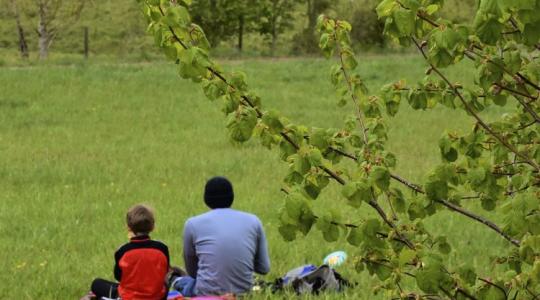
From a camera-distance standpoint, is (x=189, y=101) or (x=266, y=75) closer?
(x=189, y=101)

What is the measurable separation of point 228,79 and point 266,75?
70.6 ft

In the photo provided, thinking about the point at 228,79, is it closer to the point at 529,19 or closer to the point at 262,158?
the point at 529,19

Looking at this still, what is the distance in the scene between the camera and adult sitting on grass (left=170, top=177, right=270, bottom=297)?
650cm

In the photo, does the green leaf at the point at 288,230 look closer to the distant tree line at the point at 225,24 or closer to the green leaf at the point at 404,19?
the green leaf at the point at 404,19

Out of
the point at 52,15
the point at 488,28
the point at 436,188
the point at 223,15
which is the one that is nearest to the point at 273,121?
the point at 436,188

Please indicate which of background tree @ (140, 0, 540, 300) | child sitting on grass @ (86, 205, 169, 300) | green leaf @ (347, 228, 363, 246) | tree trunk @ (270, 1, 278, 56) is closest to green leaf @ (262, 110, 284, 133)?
background tree @ (140, 0, 540, 300)

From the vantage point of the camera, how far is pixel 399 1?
246 centimetres

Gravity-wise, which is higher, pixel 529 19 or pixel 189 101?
Result: pixel 529 19

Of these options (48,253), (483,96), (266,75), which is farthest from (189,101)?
(483,96)

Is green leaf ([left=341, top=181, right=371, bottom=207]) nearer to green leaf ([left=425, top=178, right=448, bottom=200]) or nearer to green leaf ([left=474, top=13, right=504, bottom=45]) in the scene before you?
green leaf ([left=425, top=178, right=448, bottom=200])

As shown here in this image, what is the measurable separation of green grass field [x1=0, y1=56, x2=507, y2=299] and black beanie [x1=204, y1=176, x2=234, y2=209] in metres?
0.76

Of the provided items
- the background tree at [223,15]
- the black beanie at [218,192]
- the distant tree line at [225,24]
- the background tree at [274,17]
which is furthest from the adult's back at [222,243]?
the background tree at [274,17]

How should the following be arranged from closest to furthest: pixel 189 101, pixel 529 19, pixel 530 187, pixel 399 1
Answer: pixel 529 19, pixel 399 1, pixel 530 187, pixel 189 101

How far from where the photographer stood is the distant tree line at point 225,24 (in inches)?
1321
